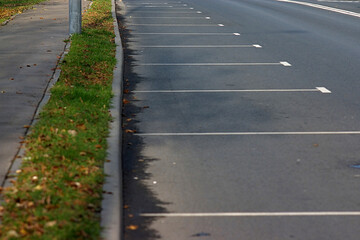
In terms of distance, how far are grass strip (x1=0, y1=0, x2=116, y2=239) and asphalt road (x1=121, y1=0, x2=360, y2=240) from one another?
43 centimetres

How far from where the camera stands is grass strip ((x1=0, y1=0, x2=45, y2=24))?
2865cm

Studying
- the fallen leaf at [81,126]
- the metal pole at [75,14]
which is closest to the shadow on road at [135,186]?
the fallen leaf at [81,126]

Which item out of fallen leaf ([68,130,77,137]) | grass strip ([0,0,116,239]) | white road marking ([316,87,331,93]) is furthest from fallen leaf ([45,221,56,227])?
white road marking ([316,87,331,93])

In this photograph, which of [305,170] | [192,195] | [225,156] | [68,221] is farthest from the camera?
[225,156]

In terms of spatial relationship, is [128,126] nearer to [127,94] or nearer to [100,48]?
[127,94]

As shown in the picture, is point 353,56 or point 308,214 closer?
point 308,214

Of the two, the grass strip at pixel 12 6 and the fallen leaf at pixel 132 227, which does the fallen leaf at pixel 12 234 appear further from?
the grass strip at pixel 12 6

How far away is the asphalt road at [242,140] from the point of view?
6.93 m

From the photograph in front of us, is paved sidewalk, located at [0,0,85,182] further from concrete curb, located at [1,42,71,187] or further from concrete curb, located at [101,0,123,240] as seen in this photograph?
concrete curb, located at [101,0,123,240]

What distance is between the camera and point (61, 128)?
367 inches

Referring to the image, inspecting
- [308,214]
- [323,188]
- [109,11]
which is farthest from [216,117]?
[109,11]

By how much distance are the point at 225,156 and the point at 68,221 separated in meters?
3.41

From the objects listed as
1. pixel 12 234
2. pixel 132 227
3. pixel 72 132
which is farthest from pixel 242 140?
pixel 12 234

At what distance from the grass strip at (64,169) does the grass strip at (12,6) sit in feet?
49.2
